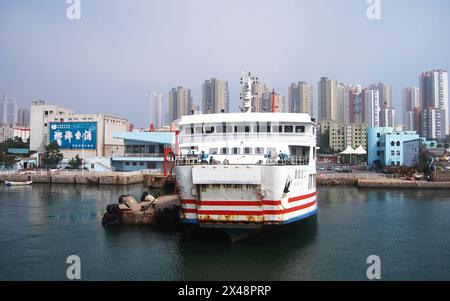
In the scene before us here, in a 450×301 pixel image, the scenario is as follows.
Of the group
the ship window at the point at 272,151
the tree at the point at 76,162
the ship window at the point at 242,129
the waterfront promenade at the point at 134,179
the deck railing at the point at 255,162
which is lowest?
the waterfront promenade at the point at 134,179

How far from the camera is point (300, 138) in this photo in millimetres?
19375

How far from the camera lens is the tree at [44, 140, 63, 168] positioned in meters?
55.3

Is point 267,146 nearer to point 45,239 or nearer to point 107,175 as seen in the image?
point 45,239

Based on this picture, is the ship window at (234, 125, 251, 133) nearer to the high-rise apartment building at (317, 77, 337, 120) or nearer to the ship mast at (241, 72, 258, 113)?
the ship mast at (241, 72, 258, 113)

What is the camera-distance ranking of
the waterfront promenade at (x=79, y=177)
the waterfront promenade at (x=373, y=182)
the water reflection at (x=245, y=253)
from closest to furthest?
the water reflection at (x=245, y=253) → the waterfront promenade at (x=373, y=182) → the waterfront promenade at (x=79, y=177)

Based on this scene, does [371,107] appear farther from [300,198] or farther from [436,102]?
[300,198]

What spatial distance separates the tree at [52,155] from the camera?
55344 mm

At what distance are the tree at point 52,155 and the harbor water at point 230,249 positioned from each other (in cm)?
3006

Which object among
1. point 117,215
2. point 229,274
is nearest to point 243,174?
point 229,274

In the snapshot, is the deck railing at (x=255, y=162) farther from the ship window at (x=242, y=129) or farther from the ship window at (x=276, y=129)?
the ship window at (x=242, y=129)

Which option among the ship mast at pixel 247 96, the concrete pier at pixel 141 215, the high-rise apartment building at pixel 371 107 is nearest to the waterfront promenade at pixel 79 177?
the concrete pier at pixel 141 215

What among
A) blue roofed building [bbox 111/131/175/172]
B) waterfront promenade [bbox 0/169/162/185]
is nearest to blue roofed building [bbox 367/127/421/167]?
blue roofed building [bbox 111/131/175/172]

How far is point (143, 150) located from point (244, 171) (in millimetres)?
43008

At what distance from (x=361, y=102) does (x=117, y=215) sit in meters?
101
